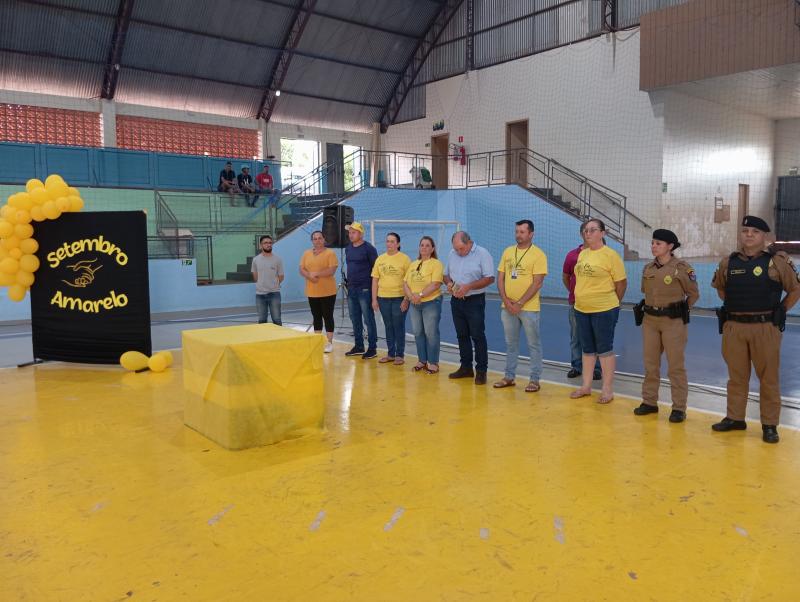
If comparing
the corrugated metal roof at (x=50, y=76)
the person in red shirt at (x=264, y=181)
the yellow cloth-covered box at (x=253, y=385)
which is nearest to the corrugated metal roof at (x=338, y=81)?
the person in red shirt at (x=264, y=181)

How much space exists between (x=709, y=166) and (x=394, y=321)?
42.2 feet

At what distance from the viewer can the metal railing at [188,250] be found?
43.0 feet

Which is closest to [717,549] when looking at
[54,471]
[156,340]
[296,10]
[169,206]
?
[54,471]

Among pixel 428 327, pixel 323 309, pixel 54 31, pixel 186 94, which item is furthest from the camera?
pixel 186 94

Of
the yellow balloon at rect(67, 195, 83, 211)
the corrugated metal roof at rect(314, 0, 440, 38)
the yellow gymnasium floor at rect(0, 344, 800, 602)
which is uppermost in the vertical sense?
the corrugated metal roof at rect(314, 0, 440, 38)

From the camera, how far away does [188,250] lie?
1345cm

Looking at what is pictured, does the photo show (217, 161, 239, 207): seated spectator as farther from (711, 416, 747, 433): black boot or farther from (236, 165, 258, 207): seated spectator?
(711, 416, 747, 433): black boot

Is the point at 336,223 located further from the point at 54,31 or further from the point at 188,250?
the point at 54,31

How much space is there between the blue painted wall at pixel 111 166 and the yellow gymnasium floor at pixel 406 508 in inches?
478

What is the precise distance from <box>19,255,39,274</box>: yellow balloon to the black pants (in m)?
3.15

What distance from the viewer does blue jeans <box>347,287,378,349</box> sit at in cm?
771

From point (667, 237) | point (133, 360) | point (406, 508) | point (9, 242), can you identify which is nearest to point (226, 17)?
point (9, 242)

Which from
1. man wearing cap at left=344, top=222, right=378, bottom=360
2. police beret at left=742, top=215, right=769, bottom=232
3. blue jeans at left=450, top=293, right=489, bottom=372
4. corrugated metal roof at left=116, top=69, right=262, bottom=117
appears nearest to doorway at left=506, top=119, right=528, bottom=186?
corrugated metal roof at left=116, top=69, right=262, bottom=117

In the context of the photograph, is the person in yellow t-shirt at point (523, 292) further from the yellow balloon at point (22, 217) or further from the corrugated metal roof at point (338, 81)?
the corrugated metal roof at point (338, 81)
